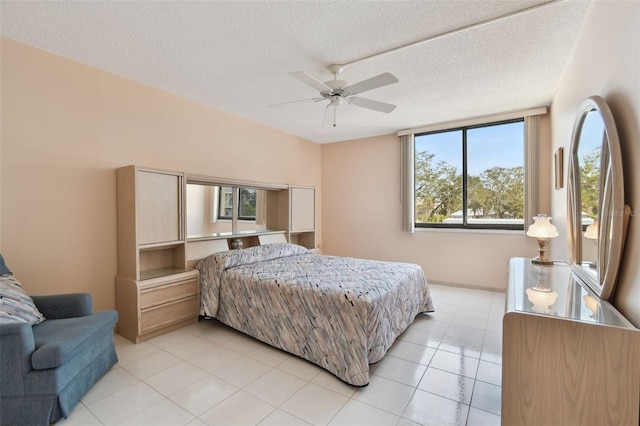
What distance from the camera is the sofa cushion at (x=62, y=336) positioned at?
1707 mm

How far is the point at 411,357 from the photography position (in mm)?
2559

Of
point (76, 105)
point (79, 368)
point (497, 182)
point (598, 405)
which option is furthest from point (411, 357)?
point (76, 105)

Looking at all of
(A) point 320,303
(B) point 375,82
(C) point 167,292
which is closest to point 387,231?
(A) point 320,303

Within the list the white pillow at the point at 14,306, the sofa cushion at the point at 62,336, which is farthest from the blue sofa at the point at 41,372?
the white pillow at the point at 14,306

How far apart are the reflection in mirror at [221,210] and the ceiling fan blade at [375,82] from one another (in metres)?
2.36

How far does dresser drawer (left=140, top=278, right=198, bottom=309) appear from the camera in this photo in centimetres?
288

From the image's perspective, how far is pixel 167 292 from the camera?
121 inches

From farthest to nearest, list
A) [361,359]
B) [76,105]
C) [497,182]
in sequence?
[497,182] → [76,105] → [361,359]

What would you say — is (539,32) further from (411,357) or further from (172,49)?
(172,49)

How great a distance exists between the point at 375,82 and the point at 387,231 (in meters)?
3.38

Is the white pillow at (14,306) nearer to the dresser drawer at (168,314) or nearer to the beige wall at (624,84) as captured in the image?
the dresser drawer at (168,314)

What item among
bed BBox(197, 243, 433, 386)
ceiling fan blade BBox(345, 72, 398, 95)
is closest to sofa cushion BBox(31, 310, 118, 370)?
bed BBox(197, 243, 433, 386)

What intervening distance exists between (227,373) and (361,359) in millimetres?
1090

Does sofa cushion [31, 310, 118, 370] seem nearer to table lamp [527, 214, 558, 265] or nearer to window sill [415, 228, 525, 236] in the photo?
table lamp [527, 214, 558, 265]
